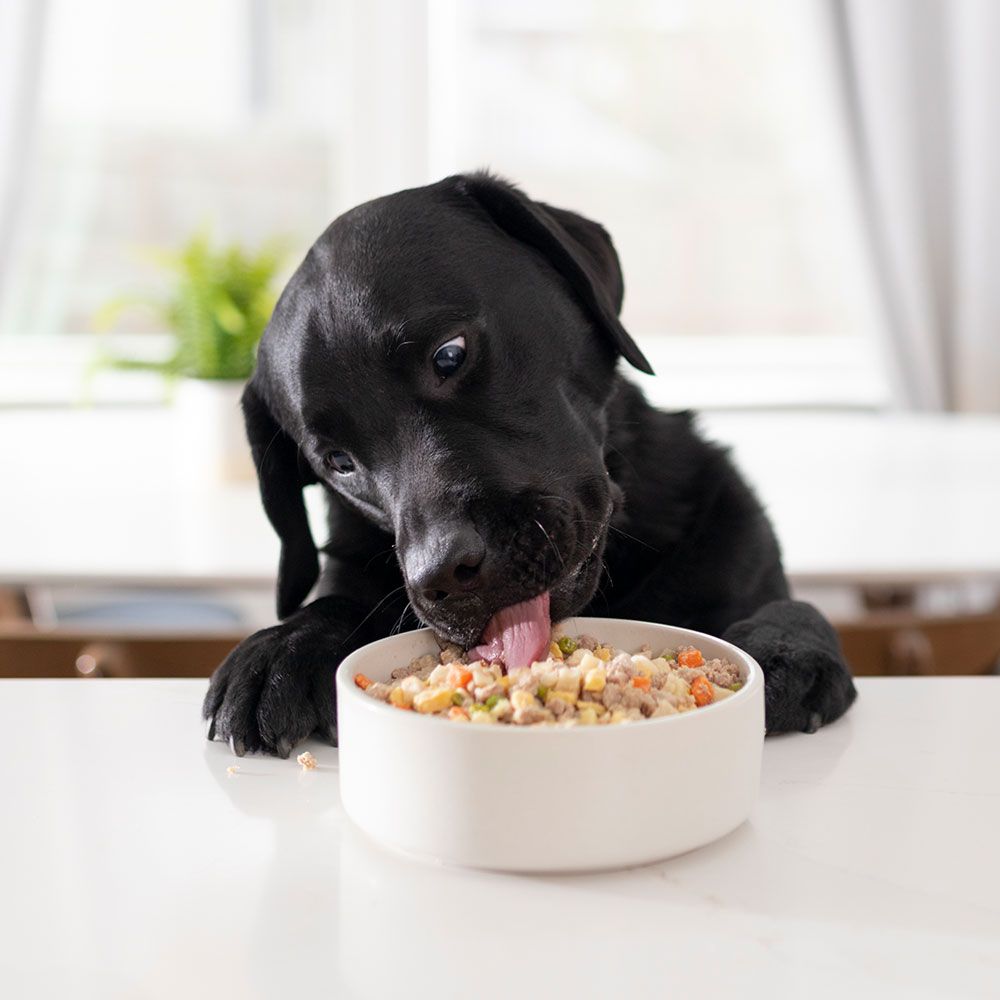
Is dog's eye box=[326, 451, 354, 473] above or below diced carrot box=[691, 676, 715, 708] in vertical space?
above

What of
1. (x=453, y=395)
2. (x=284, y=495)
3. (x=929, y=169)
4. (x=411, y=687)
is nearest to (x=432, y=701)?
(x=411, y=687)

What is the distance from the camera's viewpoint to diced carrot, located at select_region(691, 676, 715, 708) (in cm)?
78

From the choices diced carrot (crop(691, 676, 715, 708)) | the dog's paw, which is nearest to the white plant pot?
the dog's paw

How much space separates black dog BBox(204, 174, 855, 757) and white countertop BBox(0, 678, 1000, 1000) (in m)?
0.12

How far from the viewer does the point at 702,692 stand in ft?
2.58

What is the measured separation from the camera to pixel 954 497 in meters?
2.22

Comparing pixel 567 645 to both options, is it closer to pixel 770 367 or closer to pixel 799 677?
pixel 799 677

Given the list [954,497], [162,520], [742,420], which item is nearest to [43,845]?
[162,520]

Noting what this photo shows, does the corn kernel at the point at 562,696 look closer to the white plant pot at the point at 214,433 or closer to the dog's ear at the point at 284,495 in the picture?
the dog's ear at the point at 284,495

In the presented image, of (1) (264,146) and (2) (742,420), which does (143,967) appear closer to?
(2) (742,420)

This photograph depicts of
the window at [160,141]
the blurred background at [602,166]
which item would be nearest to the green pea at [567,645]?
the blurred background at [602,166]

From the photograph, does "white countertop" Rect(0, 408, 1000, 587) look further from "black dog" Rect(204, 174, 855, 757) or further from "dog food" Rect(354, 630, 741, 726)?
"dog food" Rect(354, 630, 741, 726)

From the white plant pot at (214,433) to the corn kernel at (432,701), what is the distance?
1.75m

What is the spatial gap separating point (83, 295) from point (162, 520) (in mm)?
2027
